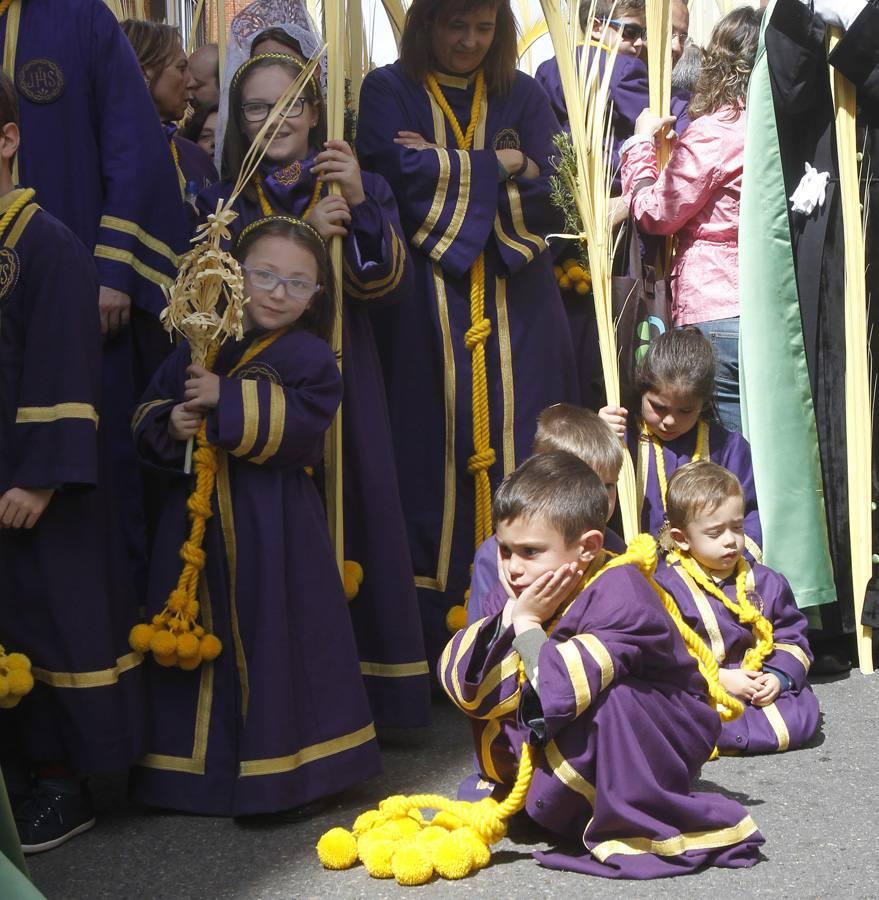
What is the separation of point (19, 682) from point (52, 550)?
0.30 meters

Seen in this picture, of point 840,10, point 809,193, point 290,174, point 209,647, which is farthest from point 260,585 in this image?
point 840,10

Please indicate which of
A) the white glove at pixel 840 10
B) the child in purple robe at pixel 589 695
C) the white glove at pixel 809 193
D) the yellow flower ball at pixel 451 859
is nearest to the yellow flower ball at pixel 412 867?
the yellow flower ball at pixel 451 859

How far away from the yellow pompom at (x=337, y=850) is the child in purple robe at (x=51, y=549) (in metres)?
0.53

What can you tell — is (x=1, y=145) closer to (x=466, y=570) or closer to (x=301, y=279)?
(x=301, y=279)

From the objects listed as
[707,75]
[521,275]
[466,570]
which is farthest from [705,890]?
[707,75]

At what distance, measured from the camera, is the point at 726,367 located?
15.3 feet

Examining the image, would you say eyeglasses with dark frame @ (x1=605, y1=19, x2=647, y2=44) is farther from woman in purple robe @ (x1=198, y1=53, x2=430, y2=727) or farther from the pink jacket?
woman in purple robe @ (x1=198, y1=53, x2=430, y2=727)

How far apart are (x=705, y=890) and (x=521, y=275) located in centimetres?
208

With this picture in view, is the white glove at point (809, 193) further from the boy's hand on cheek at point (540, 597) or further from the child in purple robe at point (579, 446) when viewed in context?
the boy's hand on cheek at point (540, 597)

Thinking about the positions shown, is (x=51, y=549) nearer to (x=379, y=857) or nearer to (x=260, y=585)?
(x=260, y=585)

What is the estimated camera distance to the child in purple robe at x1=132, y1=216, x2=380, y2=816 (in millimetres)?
3246

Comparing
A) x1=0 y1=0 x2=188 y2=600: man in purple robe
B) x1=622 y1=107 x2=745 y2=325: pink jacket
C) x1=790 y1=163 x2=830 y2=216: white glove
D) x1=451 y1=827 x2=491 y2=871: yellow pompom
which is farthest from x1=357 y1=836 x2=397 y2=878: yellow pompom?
x1=790 y1=163 x2=830 y2=216: white glove

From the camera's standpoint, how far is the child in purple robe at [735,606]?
3758 millimetres

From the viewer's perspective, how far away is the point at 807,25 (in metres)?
4.37
